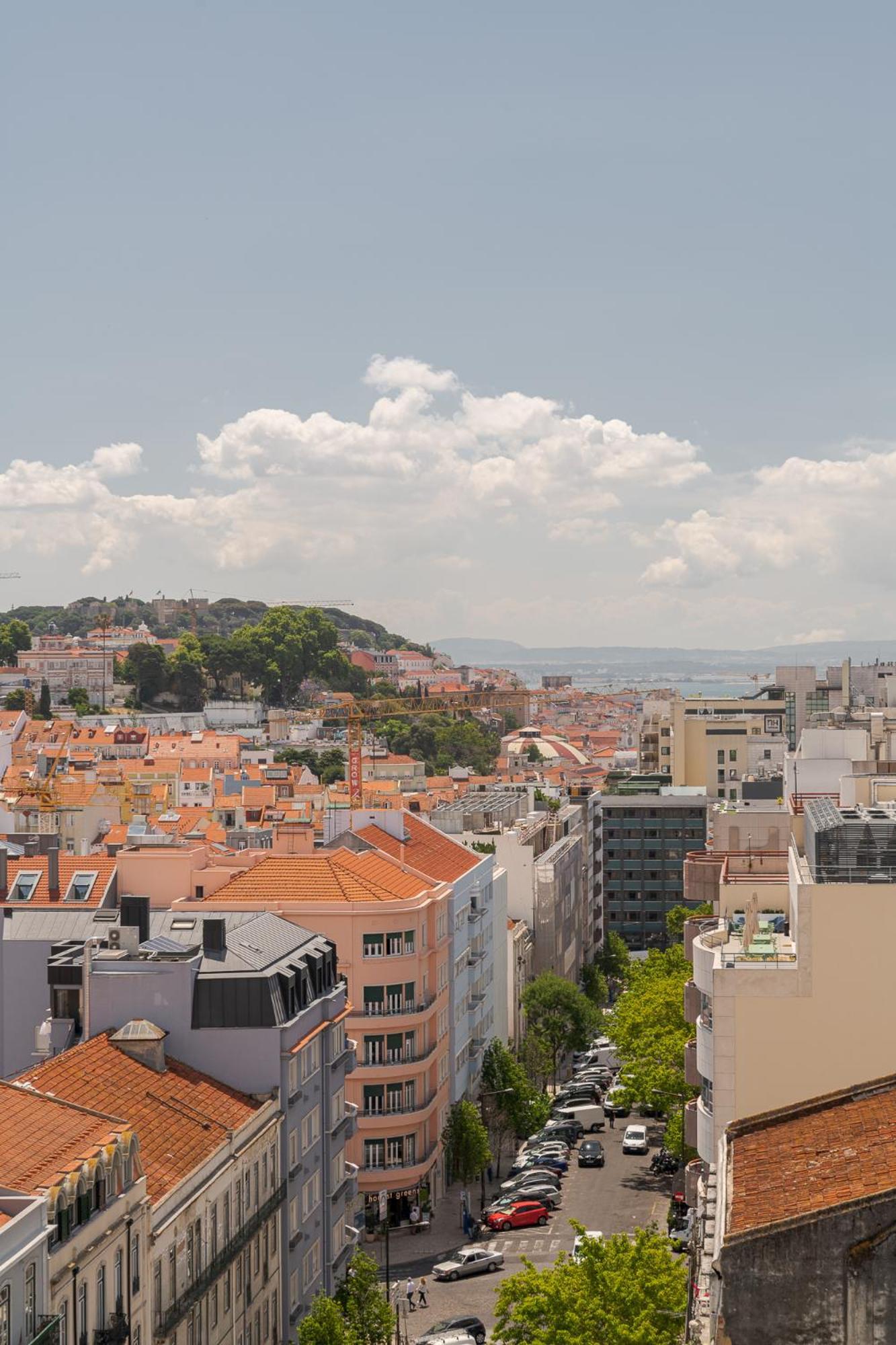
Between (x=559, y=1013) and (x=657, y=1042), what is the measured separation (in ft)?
90.7

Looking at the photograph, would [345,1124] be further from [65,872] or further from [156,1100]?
[65,872]

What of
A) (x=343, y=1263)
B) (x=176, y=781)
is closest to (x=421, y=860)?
(x=343, y=1263)

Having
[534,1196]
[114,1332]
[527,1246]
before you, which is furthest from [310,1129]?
[534,1196]

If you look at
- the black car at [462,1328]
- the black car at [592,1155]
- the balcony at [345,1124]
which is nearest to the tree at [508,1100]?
the black car at [592,1155]

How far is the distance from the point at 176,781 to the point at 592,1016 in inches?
3746

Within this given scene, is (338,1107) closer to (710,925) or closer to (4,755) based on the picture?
(710,925)

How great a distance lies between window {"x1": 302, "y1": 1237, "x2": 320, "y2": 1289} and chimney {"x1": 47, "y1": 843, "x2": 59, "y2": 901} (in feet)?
67.2

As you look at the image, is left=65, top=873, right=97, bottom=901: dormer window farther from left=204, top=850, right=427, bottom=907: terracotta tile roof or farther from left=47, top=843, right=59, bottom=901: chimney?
left=204, top=850, right=427, bottom=907: terracotta tile roof

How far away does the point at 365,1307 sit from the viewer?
48094 mm

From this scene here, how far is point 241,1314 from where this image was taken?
42.4m

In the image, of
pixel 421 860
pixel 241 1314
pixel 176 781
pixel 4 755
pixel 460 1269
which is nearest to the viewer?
pixel 241 1314

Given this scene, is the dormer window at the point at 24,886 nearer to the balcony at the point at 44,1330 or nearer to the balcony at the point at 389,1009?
the balcony at the point at 389,1009

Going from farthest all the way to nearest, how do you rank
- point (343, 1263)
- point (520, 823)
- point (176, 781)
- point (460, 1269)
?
point (176, 781) → point (520, 823) → point (460, 1269) → point (343, 1263)

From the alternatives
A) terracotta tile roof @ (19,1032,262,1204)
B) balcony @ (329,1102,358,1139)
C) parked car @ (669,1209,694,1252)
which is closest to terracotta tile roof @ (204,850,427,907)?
balcony @ (329,1102,358,1139)
